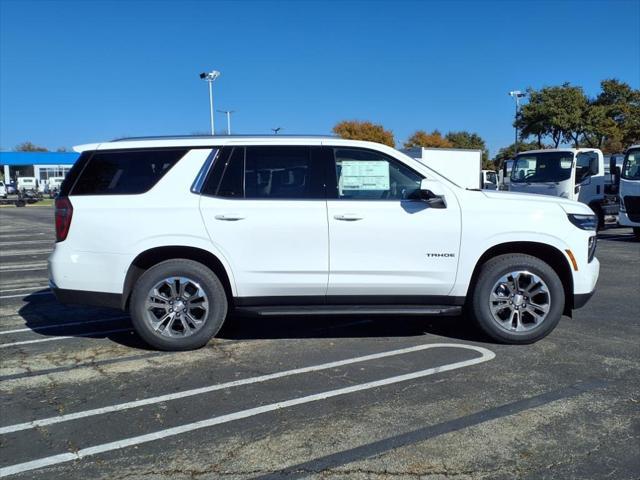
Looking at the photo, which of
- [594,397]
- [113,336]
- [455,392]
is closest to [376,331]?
[455,392]

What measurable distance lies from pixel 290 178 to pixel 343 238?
744 mm

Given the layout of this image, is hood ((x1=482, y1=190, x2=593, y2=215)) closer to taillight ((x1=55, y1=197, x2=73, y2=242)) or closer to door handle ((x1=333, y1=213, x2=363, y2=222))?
door handle ((x1=333, y1=213, x2=363, y2=222))

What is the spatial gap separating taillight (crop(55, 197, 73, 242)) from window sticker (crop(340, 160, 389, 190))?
2.47 metres

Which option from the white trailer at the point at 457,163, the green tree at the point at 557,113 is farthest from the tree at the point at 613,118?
the white trailer at the point at 457,163

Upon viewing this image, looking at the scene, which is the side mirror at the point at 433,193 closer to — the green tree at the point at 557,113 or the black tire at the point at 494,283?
the black tire at the point at 494,283

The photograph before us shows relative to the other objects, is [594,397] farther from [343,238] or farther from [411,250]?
[343,238]

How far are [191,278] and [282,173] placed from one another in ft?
4.14

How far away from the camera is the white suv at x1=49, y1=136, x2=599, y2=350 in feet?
17.0

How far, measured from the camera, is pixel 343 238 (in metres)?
5.19

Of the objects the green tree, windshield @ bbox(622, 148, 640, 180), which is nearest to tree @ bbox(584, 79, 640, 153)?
the green tree

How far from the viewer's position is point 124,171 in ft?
17.4

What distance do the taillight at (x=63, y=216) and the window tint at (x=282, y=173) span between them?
1587mm

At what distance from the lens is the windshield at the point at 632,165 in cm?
1424

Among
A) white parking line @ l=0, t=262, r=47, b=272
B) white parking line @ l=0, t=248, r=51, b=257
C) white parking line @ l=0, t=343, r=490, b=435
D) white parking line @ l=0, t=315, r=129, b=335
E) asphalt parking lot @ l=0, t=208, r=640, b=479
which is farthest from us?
white parking line @ l=0, t=248, r=51, b=257
